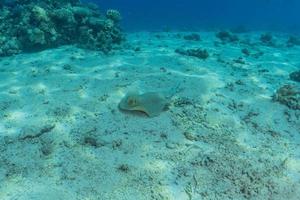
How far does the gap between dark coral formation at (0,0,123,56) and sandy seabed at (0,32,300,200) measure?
7.81ft

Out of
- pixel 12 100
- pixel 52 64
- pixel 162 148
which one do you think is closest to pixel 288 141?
pixel 162 148

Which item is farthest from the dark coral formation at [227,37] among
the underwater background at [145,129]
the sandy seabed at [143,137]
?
the sandy seabed at [143,137]

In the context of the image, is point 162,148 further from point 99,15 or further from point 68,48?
point 99,15

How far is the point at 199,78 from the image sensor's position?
25.9ft

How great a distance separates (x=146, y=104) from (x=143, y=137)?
2.75 ft

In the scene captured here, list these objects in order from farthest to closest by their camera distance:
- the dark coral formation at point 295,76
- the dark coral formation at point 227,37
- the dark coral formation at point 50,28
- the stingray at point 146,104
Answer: the dark coral formation at point 227,37 < the dark coral formation at point 50,28 < the dark coral formation at point 295,76 < the stingray at point 146,104

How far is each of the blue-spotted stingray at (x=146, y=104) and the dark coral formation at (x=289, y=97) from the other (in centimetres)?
254

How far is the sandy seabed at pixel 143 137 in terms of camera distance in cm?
439

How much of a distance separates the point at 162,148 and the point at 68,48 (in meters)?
7.13

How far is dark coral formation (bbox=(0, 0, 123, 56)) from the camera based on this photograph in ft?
35.4

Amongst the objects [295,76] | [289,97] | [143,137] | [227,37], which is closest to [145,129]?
[143,137]

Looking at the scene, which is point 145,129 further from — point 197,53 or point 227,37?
point 227,37

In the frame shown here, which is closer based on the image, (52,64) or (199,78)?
(199,78)

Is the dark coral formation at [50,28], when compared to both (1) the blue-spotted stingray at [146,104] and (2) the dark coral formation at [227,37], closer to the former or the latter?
(1) the blue-spotted stingray at [146,104]
